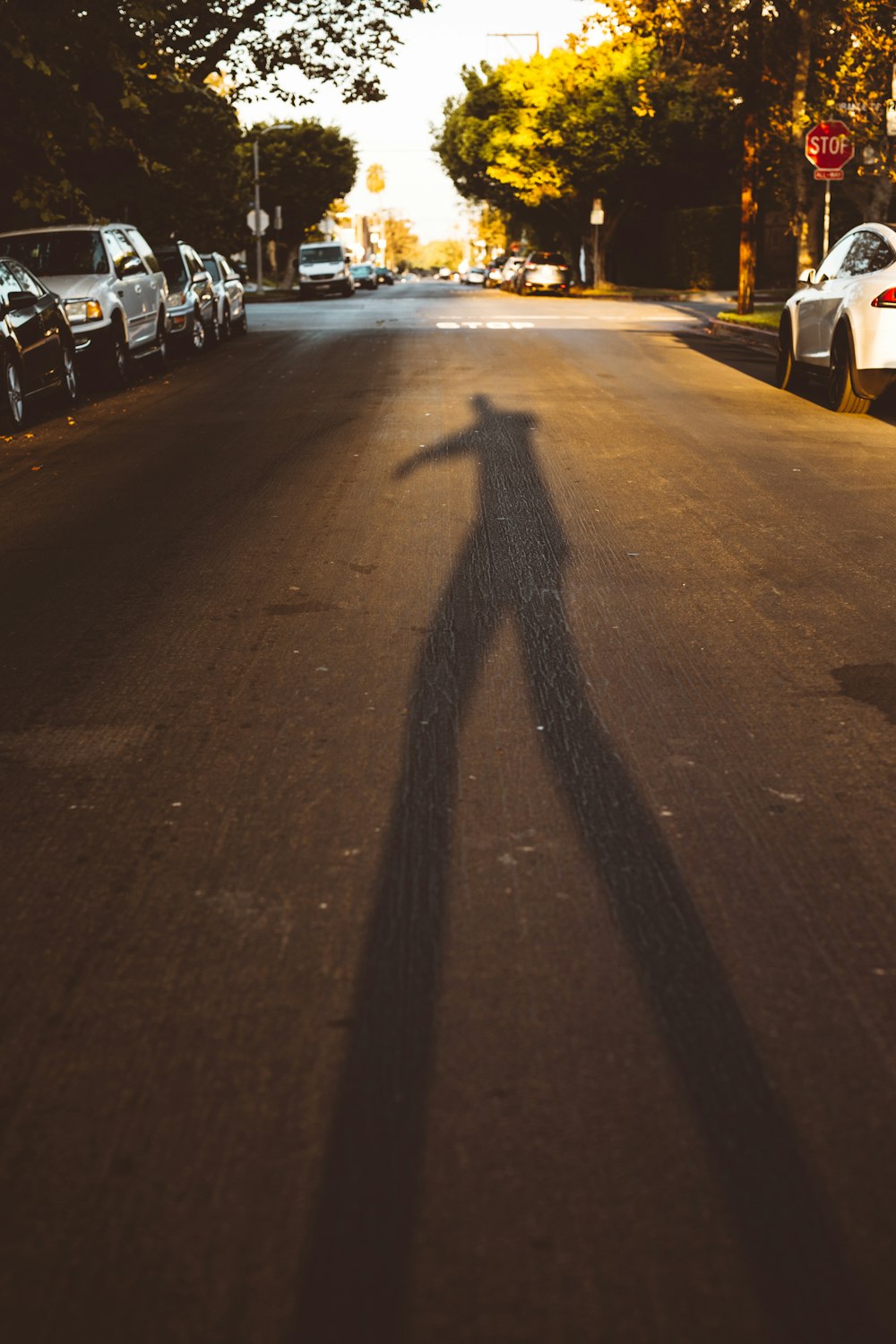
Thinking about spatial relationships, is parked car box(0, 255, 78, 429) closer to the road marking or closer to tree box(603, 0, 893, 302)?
the road marking

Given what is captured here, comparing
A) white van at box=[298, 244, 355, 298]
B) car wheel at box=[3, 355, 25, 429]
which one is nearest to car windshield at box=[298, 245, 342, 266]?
white van at box=[298, 244, 355, 298]

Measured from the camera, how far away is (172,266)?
24.2m

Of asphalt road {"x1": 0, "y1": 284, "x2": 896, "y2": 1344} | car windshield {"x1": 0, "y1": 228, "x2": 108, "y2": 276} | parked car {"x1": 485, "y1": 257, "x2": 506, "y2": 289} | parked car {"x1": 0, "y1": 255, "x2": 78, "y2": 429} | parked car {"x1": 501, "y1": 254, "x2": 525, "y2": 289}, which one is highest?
car windshield {"x1": 0, "y1": 228, "x2": 108, "y2": 276}

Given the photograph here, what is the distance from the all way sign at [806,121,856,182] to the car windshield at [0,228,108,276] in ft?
36.2

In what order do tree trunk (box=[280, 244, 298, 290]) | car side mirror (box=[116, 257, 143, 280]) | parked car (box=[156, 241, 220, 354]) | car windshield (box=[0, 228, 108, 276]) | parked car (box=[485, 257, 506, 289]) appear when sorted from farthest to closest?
tree trunk (box=[280, 244, 298, 290]) < parked car (box=[485, 257, 506, 289]) < parked car (box=[156, 241, 220, 354]) < car side mirror (box=[116, 257, 143, 280]) < car windshield (box=[0, 228, 108, 276])

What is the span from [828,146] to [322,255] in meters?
37.4

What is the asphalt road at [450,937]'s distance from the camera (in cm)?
251

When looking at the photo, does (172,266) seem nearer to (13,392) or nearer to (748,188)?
(13,392)

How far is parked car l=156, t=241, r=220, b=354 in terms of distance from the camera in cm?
2281

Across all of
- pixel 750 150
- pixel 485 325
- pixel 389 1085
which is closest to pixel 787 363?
pixel 485 325

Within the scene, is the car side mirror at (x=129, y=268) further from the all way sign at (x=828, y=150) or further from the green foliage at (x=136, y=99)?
the all way sign at (x=828, y=150)

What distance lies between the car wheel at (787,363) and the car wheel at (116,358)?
7.47 metres

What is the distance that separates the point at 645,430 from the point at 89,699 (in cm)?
817

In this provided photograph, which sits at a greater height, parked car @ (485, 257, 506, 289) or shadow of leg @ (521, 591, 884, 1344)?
shadow of leg @ (521, 591, 884, 1344)
